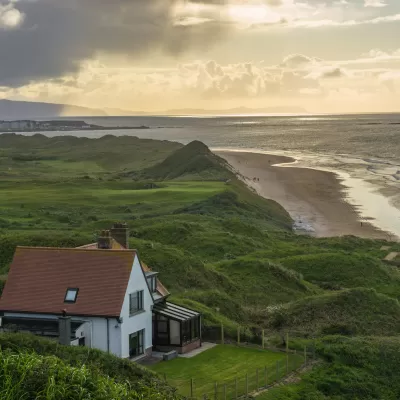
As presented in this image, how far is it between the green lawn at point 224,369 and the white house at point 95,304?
1.41m

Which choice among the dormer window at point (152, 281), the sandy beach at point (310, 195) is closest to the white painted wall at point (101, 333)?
the dormer window at point (152, 281)

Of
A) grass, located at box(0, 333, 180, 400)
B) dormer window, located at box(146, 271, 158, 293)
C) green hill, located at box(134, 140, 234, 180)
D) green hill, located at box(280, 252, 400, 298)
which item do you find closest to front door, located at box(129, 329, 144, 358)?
dormer window, located at box(146, 271, 158, 293)

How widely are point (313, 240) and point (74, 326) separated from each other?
4183 cm

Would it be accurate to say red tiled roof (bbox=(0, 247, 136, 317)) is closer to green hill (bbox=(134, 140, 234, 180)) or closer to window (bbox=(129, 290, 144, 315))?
window (bbox=(129, 290, 144, 315))

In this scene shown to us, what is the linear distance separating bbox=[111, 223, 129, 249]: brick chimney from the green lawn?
657cm

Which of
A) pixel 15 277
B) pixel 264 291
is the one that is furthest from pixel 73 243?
pixel 15 277

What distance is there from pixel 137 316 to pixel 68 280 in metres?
3.13

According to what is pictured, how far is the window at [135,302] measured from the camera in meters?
30.5

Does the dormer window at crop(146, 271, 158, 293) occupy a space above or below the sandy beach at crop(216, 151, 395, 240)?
above

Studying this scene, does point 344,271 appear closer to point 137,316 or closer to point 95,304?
point 137,316

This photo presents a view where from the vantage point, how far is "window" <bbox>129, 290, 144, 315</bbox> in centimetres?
3054

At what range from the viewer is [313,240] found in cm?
6856

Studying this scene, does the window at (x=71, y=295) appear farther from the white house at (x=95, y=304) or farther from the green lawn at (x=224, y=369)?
the green lawn at (x=224, y=369)

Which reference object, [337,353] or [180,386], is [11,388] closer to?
[180,386]
